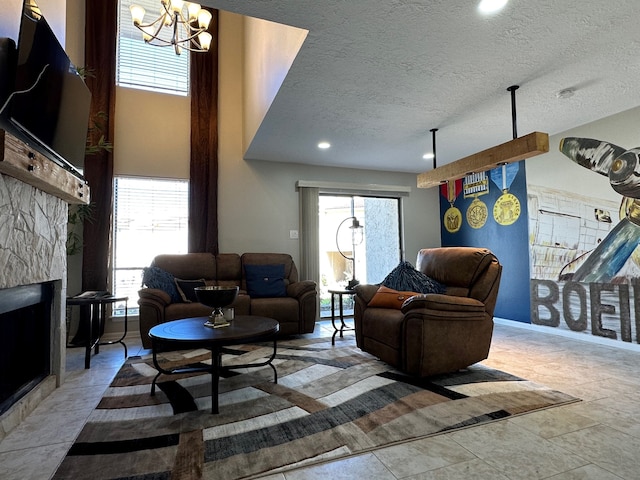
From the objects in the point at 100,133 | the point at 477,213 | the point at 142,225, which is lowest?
the point at 142,225

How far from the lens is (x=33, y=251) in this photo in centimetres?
225

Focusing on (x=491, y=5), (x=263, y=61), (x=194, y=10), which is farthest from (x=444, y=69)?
(x=194, y=10)

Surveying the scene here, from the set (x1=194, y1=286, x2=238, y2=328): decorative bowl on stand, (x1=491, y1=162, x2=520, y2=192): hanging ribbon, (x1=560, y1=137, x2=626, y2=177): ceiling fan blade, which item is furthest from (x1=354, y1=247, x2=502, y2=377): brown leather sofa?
(x1=491, y1=162, x2=520, y2=192): hanging ribbon

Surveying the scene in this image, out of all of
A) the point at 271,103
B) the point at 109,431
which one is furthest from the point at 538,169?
the point at 109,431

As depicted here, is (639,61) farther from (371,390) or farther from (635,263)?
(371,390)

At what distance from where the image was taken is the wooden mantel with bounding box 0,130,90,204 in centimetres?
165

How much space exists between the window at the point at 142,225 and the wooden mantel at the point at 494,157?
3.29 meters

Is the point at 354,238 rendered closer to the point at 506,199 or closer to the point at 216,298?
the point at 506,199

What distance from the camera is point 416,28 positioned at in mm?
2180

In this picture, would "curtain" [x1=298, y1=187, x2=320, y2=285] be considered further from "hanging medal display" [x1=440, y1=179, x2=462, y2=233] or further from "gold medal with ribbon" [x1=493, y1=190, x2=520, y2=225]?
"gold medal with ribbon" [x1=493, y1=190, x2=520, y2=225]

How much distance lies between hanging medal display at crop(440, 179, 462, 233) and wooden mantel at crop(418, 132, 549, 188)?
161 cm

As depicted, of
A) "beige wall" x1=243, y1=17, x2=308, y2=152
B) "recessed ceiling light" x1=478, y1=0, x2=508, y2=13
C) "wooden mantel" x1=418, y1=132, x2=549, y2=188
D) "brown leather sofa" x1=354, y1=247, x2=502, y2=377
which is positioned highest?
"beige wall" x1=243, y1=17, x2=308, y2=152

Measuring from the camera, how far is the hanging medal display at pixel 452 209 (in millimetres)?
5773

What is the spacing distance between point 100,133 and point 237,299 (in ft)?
8.90
